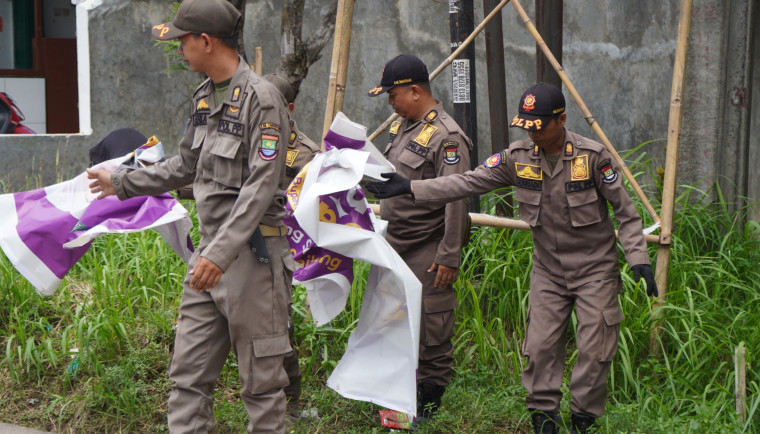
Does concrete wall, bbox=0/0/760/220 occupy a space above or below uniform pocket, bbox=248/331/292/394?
above

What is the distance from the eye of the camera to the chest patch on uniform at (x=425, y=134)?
436cm

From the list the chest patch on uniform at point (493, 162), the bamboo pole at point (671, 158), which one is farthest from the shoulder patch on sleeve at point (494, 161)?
the bamboo pole at point (671, 158)

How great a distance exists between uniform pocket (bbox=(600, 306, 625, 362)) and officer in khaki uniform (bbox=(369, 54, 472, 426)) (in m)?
0.75

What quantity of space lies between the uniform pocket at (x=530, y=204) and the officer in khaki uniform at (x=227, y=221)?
3.81 feet

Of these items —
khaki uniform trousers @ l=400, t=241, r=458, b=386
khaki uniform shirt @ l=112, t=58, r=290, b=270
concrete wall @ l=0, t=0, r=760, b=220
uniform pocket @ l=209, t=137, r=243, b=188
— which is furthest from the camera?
concrete wall @ l=0, t=0, r=760, b=220

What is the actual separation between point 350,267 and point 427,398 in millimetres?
870

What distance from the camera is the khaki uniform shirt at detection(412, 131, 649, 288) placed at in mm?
3996

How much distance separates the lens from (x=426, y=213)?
14.5 ft

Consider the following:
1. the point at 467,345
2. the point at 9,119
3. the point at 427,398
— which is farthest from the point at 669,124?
the point at 9,119

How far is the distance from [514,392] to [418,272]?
848 millimetres

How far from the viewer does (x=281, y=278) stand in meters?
3.62

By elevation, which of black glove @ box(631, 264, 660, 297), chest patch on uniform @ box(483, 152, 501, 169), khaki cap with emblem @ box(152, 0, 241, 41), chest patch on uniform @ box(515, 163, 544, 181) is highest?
khaki cap with emblem @ box(152, 0, 241, 41)

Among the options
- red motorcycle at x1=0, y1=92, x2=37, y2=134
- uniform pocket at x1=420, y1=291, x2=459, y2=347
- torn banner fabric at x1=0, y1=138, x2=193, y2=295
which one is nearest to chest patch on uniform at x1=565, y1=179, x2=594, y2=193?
uniform pocket at x1=420, y1=291, x2=459, y2=347

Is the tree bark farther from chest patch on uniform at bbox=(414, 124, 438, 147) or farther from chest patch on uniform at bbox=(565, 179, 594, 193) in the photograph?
chest patch on uniform at bbox=(565, 179, 594, 193)
